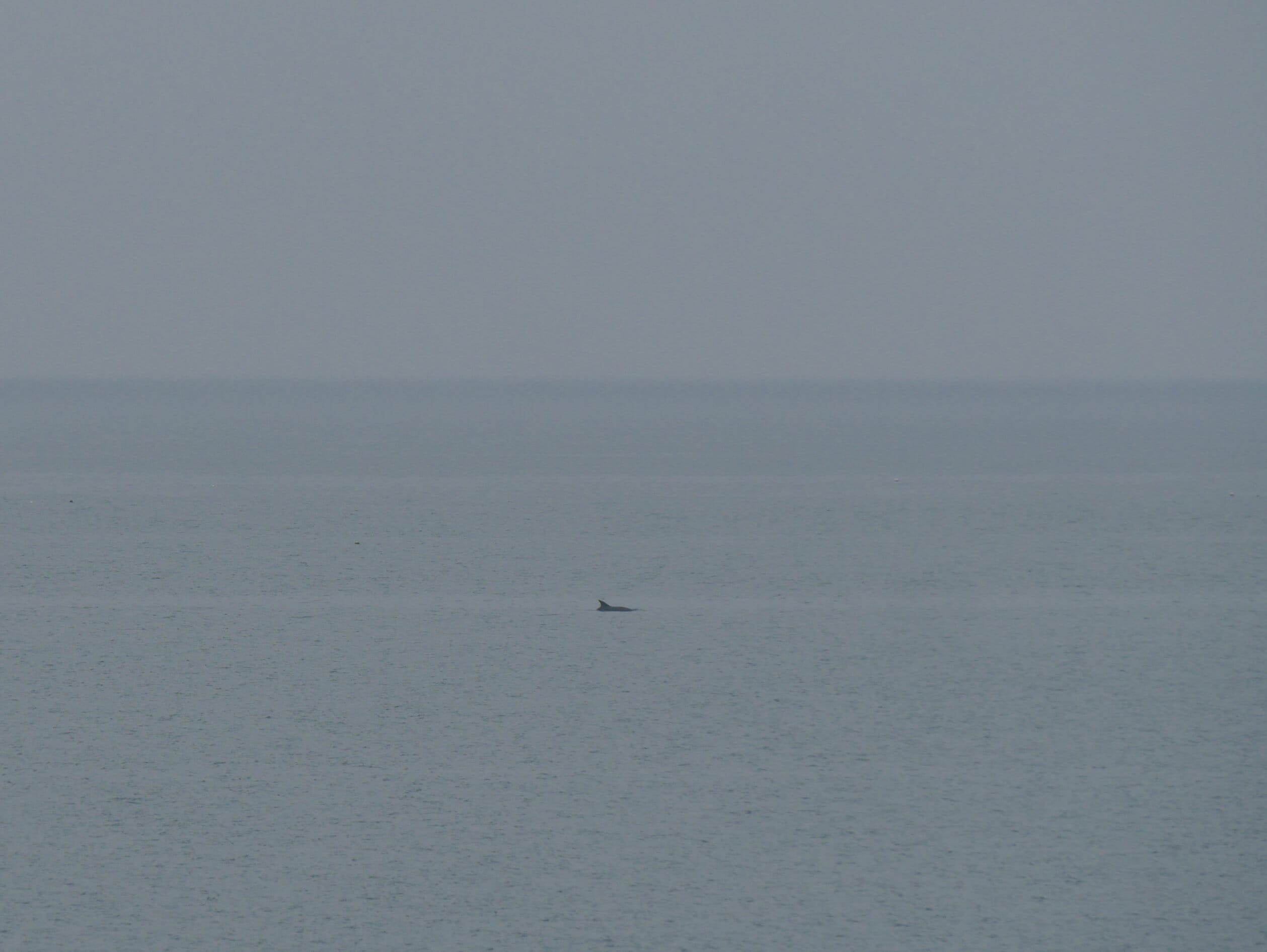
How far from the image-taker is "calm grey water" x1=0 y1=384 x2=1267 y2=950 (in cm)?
832

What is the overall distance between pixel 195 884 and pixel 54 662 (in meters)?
7.32

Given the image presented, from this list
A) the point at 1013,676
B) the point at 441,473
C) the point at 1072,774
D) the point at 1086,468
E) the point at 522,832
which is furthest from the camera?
the point at 1086,468

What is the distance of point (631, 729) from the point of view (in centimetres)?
1250

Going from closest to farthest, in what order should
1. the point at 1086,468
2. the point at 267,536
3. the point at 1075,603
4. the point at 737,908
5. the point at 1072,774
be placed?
→ the point at 737,908 < the point at 1072,774 < the point at 1075,603 < the point at 267,536 < the point at 1086,468

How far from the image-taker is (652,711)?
518 inches

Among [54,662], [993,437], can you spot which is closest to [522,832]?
[54,662]

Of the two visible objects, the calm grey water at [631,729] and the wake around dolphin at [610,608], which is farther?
the wake around dolphin at [610,608]

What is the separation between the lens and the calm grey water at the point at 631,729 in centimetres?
832

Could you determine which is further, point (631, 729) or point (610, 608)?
point (610, 608)

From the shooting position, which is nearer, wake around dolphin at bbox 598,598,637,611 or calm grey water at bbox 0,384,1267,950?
calm grey water at bbox 0,384,1267,950

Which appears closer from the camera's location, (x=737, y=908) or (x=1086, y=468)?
(x=737, y=908)

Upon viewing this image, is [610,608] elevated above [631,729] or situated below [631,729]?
below

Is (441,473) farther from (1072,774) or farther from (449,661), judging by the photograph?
(1072,774)

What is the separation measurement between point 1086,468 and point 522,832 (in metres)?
42.0
